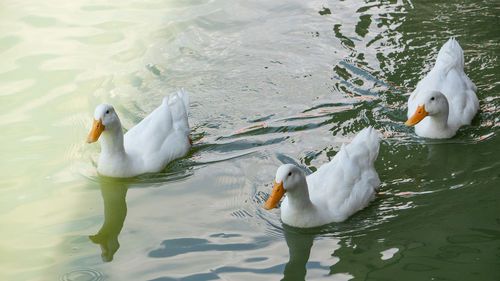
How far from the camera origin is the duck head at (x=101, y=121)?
22.4ft

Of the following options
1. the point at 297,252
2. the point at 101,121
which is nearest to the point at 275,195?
the point at 297,252

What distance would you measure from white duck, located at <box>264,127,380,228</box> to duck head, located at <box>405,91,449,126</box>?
1019mm

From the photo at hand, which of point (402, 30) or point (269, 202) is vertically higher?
point (402, 30)

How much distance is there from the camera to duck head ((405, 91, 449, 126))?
7.36 m

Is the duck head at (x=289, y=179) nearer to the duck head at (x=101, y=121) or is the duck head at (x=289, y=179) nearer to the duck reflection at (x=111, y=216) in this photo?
the duck reflection at (x=111, y=216)

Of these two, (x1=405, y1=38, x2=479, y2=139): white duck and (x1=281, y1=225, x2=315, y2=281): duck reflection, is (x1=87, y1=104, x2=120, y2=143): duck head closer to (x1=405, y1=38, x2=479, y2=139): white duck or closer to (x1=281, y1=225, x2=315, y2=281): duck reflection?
(x1=281, y1=225, x2=315, y2=281): duck reflection

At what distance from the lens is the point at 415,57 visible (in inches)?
366

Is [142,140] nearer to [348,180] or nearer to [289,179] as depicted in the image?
[289,179]

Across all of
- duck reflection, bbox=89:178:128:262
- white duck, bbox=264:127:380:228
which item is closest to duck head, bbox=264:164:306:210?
white duck, bbox=264:127:380:228

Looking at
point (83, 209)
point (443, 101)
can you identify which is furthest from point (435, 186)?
point (83, 209)

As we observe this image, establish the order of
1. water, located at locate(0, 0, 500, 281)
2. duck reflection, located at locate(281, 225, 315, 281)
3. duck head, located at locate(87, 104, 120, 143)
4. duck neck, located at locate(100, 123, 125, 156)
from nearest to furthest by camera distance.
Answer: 1. duck reflection, located at locate(281, 225, 315, 281)
2. water, located at locate(0, 0, 500, 281)
3. duck head, located at locate(87, 104, 120, 143)
4. duck neck, located at locate(100, 123, 125, 156)

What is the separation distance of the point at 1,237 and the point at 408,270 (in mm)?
3731

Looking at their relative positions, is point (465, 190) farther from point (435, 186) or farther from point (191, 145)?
point (191, 145)

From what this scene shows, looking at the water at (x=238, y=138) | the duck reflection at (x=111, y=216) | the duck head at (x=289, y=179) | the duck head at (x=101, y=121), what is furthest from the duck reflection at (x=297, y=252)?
the duck head at (x=101, y=121)
